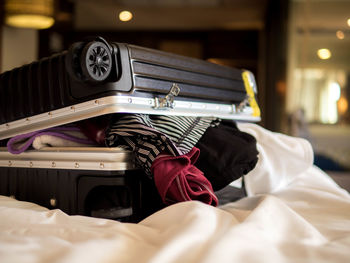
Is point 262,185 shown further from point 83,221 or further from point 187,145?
point 83,221

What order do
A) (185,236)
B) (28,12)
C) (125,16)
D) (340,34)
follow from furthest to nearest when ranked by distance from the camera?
1. (125,16)
2. (340,34)
3. (28,12)
4. (185,236)

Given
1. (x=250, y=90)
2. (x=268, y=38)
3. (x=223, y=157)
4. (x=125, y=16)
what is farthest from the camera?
(x=125, y=16)

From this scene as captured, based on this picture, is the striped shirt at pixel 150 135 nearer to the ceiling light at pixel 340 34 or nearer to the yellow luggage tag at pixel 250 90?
the yellow luggage tag at pixel 250 90

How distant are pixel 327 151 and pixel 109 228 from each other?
3300 mm

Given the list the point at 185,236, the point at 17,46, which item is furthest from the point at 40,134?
the point at 17,46

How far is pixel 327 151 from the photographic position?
11.8 feet

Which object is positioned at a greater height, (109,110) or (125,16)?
(125,16)

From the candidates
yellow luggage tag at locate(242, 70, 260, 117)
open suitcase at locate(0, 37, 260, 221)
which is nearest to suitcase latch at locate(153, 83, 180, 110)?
open suitcase at locate(0, 37, 260, 221)

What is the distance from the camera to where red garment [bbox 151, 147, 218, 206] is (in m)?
0.70

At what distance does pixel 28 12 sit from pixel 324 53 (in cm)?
242

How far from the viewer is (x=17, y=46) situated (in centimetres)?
374

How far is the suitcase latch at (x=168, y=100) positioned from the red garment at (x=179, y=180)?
0.13 metres

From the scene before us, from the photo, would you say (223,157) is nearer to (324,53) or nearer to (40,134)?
(40,134)

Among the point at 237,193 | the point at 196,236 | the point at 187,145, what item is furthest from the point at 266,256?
the point at 237,193
